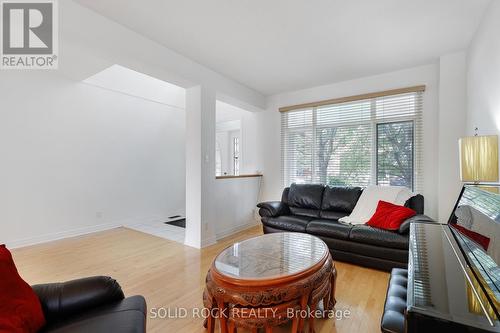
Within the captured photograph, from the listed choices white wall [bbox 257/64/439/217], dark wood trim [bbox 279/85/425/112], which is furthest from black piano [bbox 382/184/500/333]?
dark wood trim [bbox 279/85/425/112]

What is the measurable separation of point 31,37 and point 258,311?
3.29 metres

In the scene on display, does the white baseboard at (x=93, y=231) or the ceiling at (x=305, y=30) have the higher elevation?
the ceiling at (x=305, y=30)

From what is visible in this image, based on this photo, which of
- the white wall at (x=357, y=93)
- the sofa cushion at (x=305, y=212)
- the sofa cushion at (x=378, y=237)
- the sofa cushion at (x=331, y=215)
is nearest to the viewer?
the sofa cushion at (x=378, y=237)

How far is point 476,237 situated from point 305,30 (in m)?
2.27

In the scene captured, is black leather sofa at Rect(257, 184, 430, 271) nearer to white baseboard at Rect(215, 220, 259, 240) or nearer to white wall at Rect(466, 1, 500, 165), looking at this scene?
white baseboard at Rect(215, 220, 259, 240)

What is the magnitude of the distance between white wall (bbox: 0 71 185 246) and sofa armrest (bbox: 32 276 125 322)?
3073 mm

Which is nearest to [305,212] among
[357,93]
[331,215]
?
[331,215]

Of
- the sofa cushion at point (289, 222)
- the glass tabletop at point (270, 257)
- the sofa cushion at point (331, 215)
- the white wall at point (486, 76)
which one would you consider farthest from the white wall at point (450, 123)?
the glass tabletop at point (270, 257)

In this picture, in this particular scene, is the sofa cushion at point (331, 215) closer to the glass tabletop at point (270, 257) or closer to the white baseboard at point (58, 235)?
the glass tabletop at point (270, 257)

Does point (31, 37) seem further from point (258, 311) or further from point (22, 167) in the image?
A: point (258, 311)

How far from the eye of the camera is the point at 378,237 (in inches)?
103

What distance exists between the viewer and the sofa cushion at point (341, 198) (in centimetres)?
341

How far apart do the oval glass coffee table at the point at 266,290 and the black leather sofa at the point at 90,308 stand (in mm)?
482

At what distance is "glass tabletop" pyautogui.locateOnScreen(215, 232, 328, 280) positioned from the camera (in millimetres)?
1591
